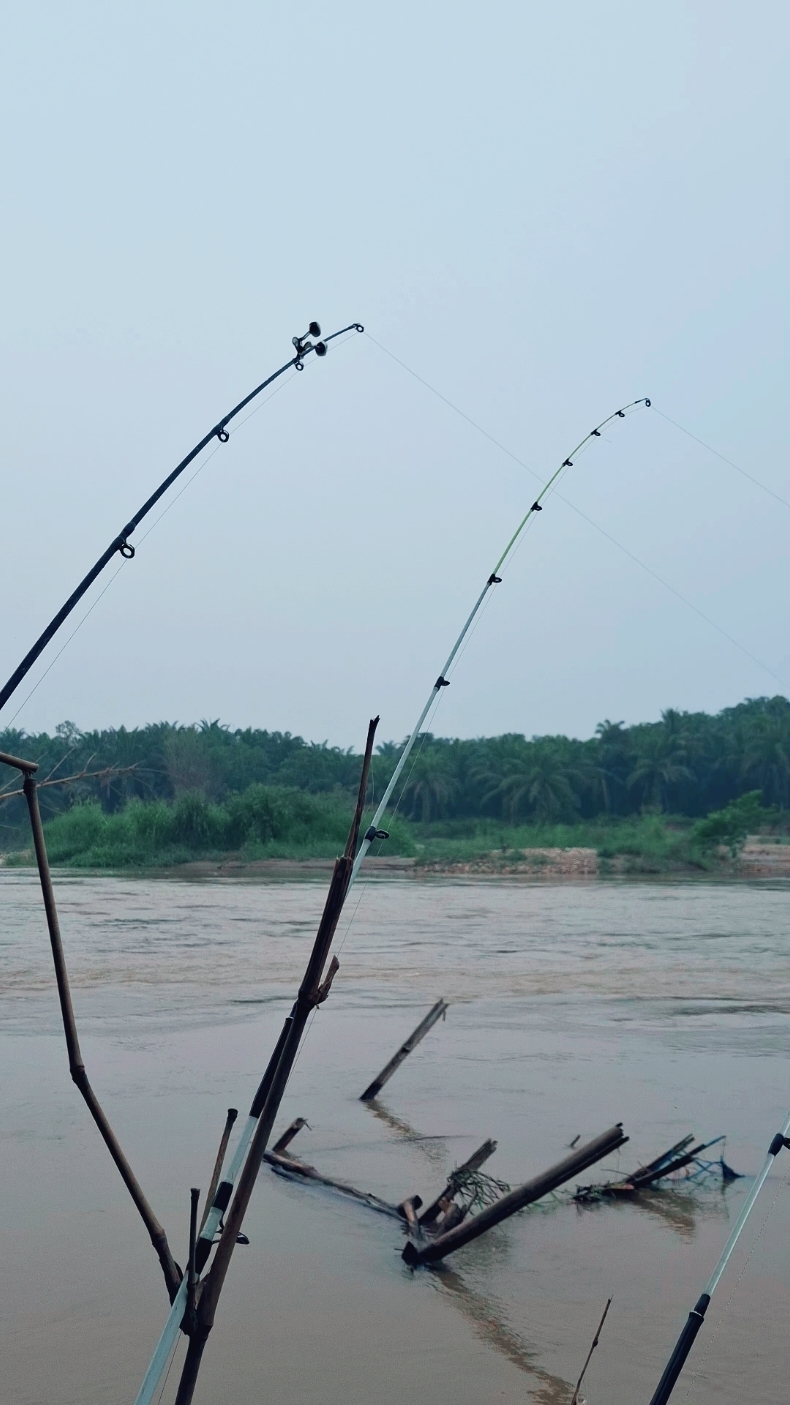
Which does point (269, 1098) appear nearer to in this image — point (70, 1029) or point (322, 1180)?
point (70, 1029)

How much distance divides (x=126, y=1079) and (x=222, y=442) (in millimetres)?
7464

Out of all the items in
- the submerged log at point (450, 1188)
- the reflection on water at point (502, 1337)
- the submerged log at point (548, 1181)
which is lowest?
the reflection on water at point (502, 1337)

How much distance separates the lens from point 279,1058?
8.16 feet

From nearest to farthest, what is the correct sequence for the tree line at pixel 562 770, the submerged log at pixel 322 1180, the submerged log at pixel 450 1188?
1. the submerged log at pixel 450 1188
2. the submerged log at pixel 322 1180
3. the tree line at pixel 562 770

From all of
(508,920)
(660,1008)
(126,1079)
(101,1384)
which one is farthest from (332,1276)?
(508,920)

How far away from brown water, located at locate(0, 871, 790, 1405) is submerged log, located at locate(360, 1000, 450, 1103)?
0.13m

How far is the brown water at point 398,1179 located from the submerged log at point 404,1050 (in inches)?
5.0

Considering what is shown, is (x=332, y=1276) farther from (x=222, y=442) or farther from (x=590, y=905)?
(x=590, y=905)

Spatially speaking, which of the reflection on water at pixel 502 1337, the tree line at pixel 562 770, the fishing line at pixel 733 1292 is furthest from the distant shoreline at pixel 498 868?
the reflection on water at pixel 502 1337

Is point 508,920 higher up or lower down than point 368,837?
lower down

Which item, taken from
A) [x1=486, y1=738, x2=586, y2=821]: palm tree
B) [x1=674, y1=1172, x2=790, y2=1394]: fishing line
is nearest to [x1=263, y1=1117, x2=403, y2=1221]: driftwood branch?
[x1=674, y1=1172, x2=790, y2=1394]: fishing line

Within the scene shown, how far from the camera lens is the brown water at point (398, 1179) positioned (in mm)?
5098

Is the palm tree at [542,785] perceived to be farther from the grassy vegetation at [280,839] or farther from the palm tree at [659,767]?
the grassy vegetation at [280,839]

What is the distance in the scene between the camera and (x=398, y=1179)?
736 cm
